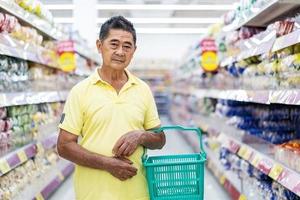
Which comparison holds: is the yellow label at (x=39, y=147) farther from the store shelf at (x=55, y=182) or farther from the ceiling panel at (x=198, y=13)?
the ceiling panel at (x=198, y=13)

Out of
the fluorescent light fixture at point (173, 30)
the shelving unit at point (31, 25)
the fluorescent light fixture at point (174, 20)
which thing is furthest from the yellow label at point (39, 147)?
the fluorescent light fixture at point (173, 30)

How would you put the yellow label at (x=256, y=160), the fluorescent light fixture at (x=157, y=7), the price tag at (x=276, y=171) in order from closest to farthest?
the price tag at (x=276, y=171) < the yellow label at (x=256, y=160) < the fluorescent light fixture at (x=157, y=7)

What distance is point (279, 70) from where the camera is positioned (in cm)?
266

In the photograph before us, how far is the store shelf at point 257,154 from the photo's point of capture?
2.28 m

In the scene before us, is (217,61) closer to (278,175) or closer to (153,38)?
(278,175)

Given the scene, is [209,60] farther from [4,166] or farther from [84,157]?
[84,157]

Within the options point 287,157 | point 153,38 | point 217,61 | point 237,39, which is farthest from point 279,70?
point 153,38

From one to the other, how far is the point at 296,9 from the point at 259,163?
1191 millimetres

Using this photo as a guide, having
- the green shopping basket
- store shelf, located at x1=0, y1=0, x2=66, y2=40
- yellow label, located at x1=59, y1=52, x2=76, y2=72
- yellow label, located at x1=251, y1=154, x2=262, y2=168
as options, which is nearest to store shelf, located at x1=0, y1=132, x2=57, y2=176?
store shelf, located at x1=0, y1=0, x2=66, y2=40

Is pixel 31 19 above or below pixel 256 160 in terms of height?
above

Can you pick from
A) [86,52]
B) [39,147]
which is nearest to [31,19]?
[39,147]

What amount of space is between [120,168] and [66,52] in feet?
11.6

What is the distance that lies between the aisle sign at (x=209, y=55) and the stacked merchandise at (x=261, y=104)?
0.21 m

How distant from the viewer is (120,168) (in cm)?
172
